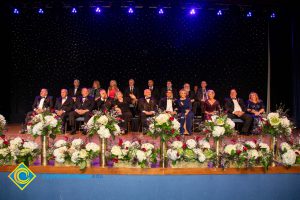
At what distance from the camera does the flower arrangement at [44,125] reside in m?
4.22

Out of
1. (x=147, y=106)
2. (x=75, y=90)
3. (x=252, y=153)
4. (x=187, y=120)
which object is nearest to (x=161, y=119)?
(x=252, y=153)

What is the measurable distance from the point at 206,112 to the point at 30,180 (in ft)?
18.2

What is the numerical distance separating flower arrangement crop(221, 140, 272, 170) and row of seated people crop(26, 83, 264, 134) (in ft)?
13.6

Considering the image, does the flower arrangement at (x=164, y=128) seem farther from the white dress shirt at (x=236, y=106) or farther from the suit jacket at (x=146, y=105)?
the white dress shirt at (x=236, y=106)

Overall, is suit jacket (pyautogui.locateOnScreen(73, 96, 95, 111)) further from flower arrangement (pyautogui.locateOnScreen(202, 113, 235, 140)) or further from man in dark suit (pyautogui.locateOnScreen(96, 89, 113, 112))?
flower arrangement (pyautogui.locateOnScreen(202, 113, 235, 140))

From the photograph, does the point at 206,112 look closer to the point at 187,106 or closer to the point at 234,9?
the point at 187,106

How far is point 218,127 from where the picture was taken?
4.25 metres

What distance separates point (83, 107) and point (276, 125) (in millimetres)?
5574

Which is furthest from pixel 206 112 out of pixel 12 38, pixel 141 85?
pixel 12 38

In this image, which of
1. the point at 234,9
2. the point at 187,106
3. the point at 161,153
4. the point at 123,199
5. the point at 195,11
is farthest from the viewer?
the point at 195,11

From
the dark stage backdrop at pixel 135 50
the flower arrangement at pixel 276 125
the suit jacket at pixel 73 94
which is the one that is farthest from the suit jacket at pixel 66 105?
the flower arrangement at pixel 276 125

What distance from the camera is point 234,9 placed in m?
9.45

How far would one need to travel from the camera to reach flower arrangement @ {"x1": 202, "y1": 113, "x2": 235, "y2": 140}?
424 cm

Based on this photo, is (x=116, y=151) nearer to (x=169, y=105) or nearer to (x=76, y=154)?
(x=76, y=154)
